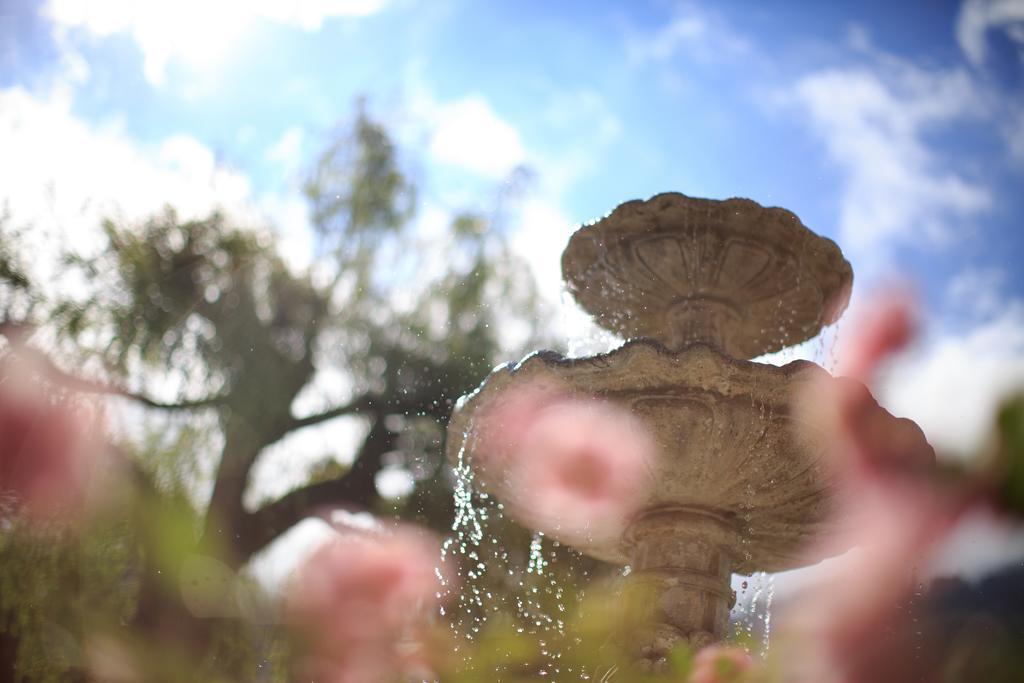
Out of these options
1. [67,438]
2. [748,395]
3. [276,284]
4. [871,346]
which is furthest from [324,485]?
[871,346]

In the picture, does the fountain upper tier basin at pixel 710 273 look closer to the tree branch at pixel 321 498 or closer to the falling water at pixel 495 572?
the falling water at pixel 495 572

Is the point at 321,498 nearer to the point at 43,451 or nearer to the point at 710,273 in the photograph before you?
the point at 43,451

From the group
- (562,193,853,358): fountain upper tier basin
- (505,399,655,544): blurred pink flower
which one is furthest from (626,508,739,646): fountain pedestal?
(562,193,853,358): fountain upper tier basin

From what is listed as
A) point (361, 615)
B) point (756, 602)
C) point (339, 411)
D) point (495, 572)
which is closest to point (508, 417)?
point (361, 615)

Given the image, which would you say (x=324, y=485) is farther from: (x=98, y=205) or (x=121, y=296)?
(x=98, y=205)

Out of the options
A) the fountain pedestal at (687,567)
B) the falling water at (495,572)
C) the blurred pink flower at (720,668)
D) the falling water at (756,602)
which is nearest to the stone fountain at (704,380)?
the fountain pedestal at (687,567)

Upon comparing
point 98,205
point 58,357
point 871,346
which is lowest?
point 871,346
